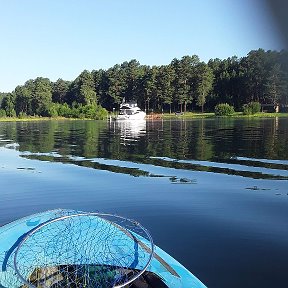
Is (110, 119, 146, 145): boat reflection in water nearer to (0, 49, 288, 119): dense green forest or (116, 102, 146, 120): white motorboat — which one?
(116, 102, 146, 120): white motorboat

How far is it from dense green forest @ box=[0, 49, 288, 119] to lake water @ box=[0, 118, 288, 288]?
283ft

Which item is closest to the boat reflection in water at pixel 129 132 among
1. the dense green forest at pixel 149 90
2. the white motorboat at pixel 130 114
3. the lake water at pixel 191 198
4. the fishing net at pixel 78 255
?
the lake water at pixel 191 198

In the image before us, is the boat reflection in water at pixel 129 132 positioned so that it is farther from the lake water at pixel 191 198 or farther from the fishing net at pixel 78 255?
the fishing net at pixel 78 255

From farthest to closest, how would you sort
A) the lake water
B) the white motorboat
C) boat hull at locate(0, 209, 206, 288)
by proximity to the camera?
the white motorboat → the lake water → boat hull at locate(0, 209, 206, 288)

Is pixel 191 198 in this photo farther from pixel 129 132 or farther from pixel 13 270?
pixel 129 132

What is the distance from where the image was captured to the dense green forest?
4626 inches

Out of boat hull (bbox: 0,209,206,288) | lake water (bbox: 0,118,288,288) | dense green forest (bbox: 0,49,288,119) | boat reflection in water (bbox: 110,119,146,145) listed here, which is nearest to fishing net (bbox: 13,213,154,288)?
boat hull (bbox: 0,209,206,288)

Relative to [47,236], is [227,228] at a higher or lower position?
lower

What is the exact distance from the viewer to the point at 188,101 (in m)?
123

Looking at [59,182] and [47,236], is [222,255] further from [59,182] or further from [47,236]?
[59,182]

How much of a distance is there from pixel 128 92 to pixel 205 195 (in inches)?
4993

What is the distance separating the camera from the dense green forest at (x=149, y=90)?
117500 millimetres

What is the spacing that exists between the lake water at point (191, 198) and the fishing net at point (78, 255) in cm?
183

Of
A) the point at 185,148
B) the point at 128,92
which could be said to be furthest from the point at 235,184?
the point at 128,92
